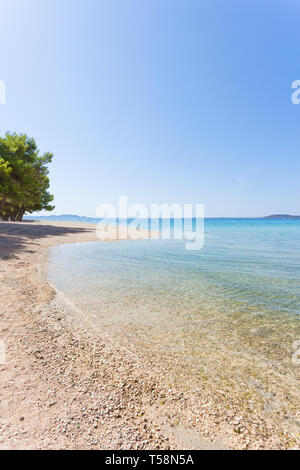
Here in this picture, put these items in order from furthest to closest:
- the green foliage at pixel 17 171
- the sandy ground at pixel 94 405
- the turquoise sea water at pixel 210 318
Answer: the green foliage at pixel 17 171 < the turquoise sea water at pixel 210 318 < the sandy ground at pixel 94 405

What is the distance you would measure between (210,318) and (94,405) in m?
5.01

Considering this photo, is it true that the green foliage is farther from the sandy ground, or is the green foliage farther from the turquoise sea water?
the sandy ground

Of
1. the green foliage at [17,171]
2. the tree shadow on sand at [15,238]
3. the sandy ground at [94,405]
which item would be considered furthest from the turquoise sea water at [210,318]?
the green foliage at [17,171]

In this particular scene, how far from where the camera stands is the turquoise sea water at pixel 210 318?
14.6 ft

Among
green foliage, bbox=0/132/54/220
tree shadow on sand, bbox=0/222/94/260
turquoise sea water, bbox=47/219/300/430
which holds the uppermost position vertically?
green foliage, bbox=0/132/54/220

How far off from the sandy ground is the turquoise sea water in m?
0.69

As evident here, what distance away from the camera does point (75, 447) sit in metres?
2.73

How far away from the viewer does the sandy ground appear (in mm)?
2906

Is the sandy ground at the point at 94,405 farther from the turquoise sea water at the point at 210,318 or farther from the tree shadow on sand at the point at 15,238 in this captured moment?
the tree shadow on sand at the point at 15,238

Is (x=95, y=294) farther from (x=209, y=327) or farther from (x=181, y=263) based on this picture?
→ (x=181, y=263)

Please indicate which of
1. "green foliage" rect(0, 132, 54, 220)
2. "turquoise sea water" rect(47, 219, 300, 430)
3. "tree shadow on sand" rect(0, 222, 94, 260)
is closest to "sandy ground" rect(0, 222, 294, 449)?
"turquoise sea water" rect(47, 219, 300, 430)

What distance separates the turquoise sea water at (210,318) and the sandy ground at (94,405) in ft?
2.28

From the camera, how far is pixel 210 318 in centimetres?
725

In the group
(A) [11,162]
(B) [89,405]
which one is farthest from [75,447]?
(A) [11,162]
